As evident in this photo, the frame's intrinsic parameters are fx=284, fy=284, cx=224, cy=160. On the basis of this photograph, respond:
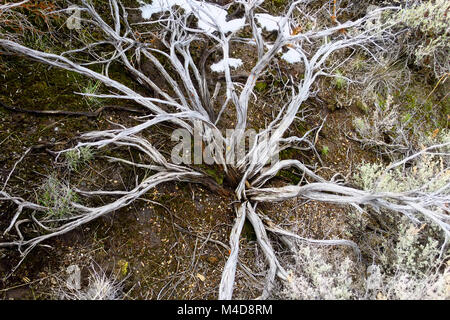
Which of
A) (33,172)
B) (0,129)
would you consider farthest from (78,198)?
(0,129)

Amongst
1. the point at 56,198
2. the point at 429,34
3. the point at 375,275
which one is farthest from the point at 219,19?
the point at 375,275

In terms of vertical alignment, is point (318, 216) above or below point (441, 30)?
below

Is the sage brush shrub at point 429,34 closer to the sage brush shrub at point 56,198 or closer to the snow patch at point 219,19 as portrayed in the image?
the snow patch at point 219,19

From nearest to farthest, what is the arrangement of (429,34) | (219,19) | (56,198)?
(56,198), (219,19), (429,34)

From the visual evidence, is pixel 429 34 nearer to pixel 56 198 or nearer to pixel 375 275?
pixel 375 275

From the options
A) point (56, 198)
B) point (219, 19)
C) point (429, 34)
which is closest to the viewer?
point (56, 198)

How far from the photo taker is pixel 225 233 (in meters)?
1.88

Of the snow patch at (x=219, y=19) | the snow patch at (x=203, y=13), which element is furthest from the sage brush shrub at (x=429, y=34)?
the snow patch at (x=203, y=13)

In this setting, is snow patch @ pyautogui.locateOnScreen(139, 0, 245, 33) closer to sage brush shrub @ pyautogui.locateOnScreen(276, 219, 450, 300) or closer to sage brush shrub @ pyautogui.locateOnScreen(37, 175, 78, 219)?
sage brush shrub @ pyautogui.locateOnScreen(37, 175, 78, 219)

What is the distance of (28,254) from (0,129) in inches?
30.1

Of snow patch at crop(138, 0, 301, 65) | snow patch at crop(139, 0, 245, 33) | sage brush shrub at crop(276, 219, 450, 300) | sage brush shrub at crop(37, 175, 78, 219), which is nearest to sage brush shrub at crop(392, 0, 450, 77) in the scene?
snow patch at crop(138, 0, 301, 65)

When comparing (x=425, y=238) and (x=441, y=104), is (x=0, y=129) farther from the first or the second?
(x=441, y=104)

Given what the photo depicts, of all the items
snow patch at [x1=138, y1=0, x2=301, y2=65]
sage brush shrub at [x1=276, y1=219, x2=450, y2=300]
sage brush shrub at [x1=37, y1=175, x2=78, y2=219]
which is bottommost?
sage brush shrub at [x1=276, y1=219, x2=450, y2=300]

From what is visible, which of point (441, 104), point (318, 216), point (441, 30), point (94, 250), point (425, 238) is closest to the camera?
point (94, 250)
